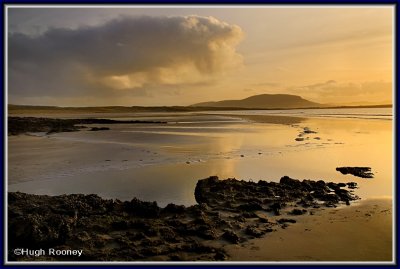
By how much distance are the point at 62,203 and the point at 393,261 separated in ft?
22.8

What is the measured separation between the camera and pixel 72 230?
7.36m

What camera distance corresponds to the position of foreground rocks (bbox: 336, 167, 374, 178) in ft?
40.5

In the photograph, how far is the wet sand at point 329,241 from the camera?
6859 millimetres

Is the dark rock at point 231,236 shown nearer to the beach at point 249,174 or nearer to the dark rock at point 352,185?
the beach at point 249,174

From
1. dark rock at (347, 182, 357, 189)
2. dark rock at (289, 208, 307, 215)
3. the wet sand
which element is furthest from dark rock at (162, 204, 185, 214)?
dark rock at (347, 182, 357, 189)

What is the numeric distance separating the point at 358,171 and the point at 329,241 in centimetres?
608

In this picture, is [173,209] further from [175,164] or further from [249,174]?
[175,164]

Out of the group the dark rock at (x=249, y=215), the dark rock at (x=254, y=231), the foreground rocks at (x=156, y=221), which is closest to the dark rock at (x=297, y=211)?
the foreground rocks at (x=156, y=221)

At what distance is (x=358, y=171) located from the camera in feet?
41.6

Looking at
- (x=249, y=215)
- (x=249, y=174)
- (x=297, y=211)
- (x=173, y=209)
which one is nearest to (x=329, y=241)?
(x=297, y=211)

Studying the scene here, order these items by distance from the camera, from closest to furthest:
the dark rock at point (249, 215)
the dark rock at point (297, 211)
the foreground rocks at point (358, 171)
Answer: the dark rock at point (249, 215) → the dark rock at point (297, 211) → the foreground rocks at point (358, 171)

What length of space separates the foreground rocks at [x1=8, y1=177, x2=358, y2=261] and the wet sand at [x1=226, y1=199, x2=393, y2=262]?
0.30m

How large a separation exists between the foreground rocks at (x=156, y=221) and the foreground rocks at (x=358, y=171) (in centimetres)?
259
